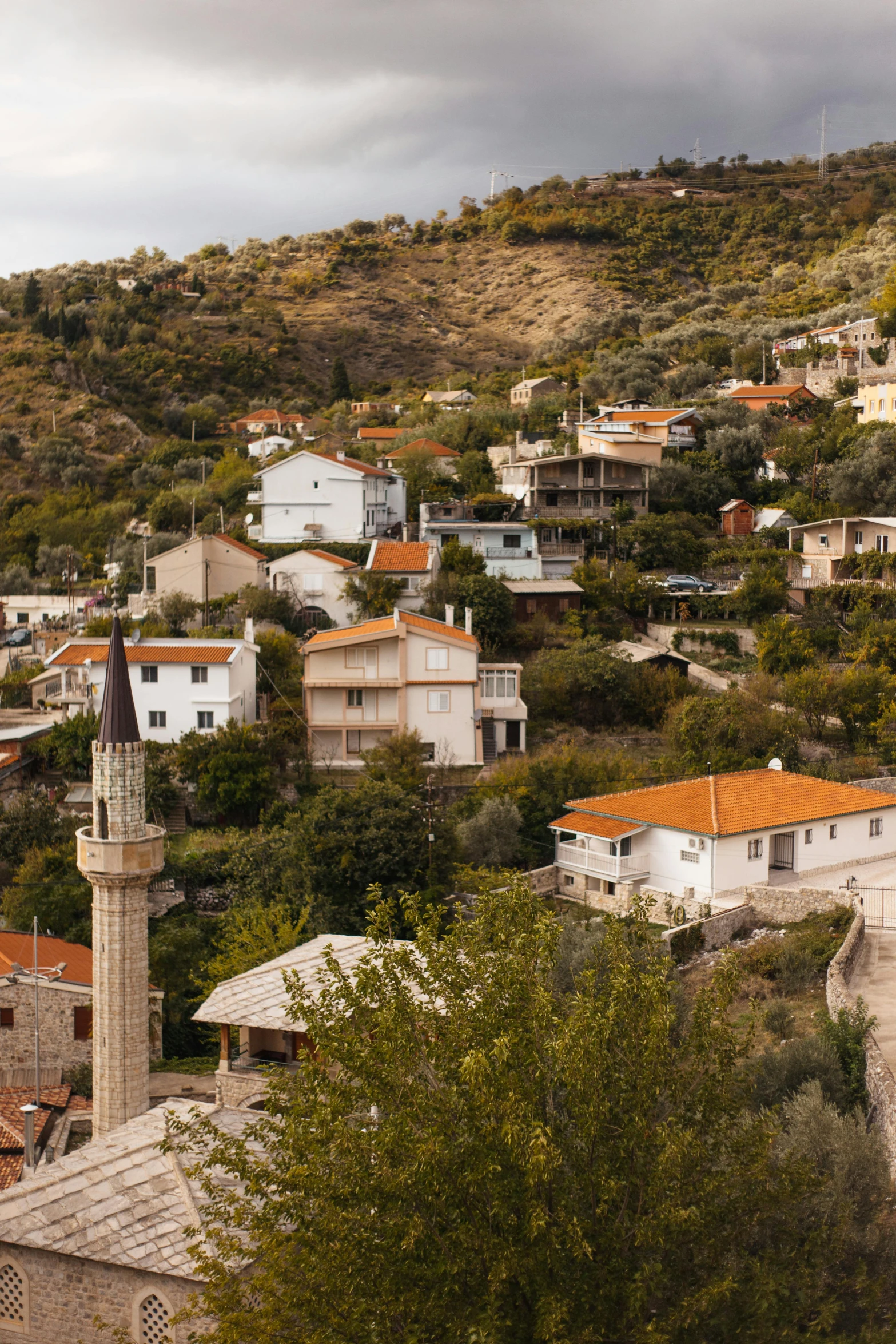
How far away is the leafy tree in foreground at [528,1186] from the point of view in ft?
30.9

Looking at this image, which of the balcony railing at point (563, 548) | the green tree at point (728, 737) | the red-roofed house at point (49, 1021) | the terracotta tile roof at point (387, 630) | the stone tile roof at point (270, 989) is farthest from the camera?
the balcony railing at point (563, 548)

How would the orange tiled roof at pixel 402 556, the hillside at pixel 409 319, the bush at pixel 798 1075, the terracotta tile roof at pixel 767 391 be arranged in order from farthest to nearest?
the hillside at pixel 409 319, the terracotta tile roof at pixel 767 391, the orange tiled roof at pixel 402 556, the bush at pixel 798 1075

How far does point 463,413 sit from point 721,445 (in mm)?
14049

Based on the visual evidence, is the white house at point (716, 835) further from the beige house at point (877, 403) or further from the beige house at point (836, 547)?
the beige house at point (877, 403)

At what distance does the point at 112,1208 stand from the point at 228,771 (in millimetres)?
18041

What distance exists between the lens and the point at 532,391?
224 ft

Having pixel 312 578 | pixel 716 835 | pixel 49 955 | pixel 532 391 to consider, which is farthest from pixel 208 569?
pixel 532 391

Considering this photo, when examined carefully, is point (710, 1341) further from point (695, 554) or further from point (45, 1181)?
point (695, 554)

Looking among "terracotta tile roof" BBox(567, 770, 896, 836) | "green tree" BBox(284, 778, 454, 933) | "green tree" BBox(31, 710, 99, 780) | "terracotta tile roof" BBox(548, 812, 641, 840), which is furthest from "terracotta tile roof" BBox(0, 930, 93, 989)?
"terracotta tile roof" BBox(567, 770, 896, 836)

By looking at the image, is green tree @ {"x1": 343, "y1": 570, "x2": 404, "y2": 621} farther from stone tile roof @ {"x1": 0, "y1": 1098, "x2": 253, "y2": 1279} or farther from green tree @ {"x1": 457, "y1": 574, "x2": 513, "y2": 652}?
stone tile roof @ {"x1": 0, "y1": 1098, "x2": 253, "y2": 1279}

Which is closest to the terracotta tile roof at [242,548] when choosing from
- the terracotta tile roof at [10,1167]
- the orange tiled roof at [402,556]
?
the orange tiled roof at [402,556]

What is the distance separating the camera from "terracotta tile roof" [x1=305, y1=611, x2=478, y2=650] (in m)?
33.4

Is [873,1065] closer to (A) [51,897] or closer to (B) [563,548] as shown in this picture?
(A) [51,897]

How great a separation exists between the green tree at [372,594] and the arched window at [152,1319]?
90.6 feet
